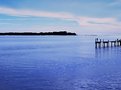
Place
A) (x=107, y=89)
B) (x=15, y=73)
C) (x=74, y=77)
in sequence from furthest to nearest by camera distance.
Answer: (x=15, y=73)
(x=74, y=77)
(x=107, y=89)

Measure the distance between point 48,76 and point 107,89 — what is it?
26.0 feet

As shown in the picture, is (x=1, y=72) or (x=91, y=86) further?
(x=1, y=72)

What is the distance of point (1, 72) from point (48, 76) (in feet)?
19.3

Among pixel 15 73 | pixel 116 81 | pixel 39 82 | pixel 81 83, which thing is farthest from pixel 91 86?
pixel 15 73

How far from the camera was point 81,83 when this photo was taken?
75.7 feet

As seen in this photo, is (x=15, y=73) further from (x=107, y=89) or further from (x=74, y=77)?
(x=107, y=89)

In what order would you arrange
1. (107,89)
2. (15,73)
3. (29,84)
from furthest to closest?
(15,73) < (29,84) < (107,89)

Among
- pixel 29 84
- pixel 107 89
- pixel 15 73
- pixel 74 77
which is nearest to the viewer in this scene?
pixel 107 89

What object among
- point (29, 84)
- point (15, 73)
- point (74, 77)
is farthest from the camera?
point (15, 73)

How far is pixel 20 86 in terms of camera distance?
21891 mm

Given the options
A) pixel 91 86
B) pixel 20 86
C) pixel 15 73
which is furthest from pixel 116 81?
pixel 15 73

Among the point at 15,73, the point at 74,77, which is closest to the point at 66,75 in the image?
the point at 74,77

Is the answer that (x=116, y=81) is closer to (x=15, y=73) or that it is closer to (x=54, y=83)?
(x=54, y=83)

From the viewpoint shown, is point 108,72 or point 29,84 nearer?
point 29,84
